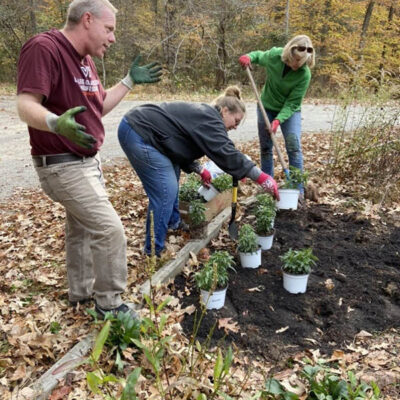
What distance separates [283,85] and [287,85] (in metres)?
0.05

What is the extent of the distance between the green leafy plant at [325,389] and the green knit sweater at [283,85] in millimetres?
3137

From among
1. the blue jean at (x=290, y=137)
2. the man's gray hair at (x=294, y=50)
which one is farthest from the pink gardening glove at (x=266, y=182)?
the man's gray hair at (x=294, y=50)

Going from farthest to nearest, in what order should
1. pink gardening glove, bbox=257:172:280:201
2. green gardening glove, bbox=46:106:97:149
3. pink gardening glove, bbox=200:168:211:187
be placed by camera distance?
1. pink gardening glove, bbox=200:168:211:187
2. pink gardening glove, bbox=257:172:280:201
3. green gardening glove, bbox=46:106:97:149

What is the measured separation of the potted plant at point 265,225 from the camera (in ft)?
13.2

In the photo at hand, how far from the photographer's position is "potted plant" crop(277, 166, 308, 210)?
4.58 metres

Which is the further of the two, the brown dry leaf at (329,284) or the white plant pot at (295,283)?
the brown dry leaf at (329,284)

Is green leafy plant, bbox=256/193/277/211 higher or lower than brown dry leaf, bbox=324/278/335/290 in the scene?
higher

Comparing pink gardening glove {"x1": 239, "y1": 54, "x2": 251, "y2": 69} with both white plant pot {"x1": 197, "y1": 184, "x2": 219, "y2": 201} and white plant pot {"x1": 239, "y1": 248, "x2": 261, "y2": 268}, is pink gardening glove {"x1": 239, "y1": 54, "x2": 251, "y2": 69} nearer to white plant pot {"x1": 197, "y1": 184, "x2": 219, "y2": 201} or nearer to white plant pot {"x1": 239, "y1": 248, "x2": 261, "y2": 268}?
white plant pot {"x1": 197, "y1": 184, "x2": 219, "y2": 201}

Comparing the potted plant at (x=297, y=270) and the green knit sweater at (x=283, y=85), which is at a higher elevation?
the green knit sweater at (x=283, y=85)

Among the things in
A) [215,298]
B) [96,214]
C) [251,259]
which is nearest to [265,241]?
[251,259]

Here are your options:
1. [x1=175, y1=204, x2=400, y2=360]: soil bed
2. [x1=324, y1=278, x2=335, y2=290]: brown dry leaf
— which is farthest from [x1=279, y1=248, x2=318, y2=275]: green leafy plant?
[x1=324, y1=278, x2=335, y2=290]: brown dry leaf

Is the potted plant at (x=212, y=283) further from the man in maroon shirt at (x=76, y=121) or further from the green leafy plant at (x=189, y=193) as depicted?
the green leafy plant at (x=189, y=193)

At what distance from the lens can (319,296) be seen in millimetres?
3428

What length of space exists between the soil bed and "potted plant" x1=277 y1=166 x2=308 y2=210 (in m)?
0.25
